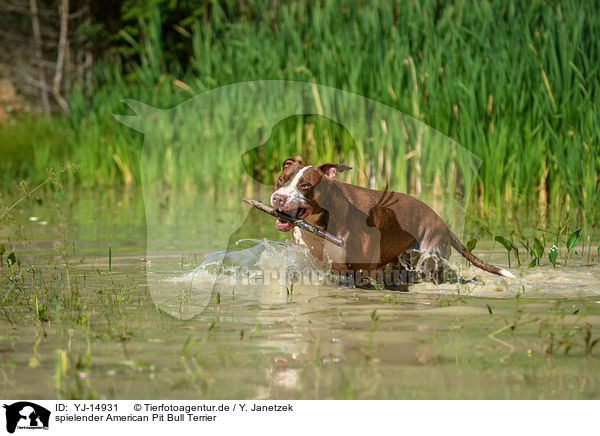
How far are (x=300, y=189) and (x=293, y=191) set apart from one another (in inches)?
2.2

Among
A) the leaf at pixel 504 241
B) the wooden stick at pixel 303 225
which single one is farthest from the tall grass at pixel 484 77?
the wooden stick at pixel 303 225

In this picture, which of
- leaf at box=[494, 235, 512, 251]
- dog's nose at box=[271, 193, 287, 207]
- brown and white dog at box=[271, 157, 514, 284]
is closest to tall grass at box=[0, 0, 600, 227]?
leaf at box=[494, 235, 512, 251]

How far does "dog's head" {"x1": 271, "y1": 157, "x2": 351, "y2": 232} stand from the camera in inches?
210

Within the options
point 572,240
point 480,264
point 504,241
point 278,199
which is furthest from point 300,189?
point 572,240

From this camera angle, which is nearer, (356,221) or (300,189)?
(300,189)

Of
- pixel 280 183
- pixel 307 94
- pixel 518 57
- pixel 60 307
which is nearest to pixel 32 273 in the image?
pixel 60 307

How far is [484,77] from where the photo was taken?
30.5 feet

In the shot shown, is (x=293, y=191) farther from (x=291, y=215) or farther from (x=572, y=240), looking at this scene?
(x=572, y=240)

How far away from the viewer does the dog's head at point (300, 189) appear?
534 centimetres
